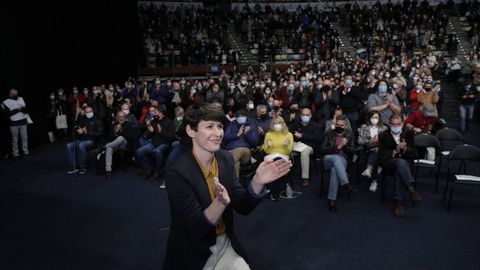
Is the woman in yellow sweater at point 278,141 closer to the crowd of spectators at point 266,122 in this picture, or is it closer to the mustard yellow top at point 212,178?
the crowd of spectators at point 266,122

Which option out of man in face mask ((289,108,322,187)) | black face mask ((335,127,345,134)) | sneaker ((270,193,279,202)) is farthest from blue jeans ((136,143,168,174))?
black face mask ((335,127,345,134))

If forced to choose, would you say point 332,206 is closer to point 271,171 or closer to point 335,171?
point 335,171

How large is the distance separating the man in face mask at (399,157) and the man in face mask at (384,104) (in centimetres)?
172

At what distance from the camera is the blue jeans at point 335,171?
225 inches

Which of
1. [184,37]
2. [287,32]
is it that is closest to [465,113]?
[287,32]

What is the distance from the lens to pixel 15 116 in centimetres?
895

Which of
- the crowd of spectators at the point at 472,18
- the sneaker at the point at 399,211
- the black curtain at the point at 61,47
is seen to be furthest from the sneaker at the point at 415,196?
the crowd of spectators at the point at 472,18

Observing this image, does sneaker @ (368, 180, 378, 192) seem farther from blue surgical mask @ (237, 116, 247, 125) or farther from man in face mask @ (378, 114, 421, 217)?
blue surgical mask @ (237, 116, 247, 125)

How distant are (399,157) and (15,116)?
8.38 metres

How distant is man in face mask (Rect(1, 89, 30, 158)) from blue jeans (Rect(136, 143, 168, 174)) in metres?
3.68

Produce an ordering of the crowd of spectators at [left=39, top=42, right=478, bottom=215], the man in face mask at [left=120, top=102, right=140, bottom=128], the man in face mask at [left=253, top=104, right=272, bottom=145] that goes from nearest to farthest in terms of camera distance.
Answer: the crowd of spectators at [left=39, top=42, right=478, bottom=215] < the man in face mask at [left=253, top=104, right=272, bottom=145] < the man in face mask at [left=120, top=102, right=140, bottom=128]

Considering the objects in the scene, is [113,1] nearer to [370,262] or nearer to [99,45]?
[99,45]

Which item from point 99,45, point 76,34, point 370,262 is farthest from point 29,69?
point 370,262

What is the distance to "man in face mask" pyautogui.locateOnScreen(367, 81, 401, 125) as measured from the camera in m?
7.81
